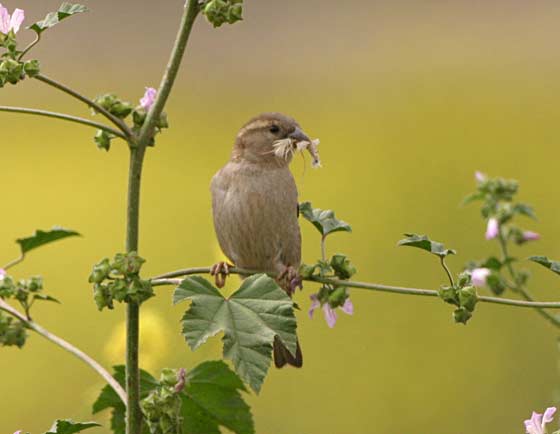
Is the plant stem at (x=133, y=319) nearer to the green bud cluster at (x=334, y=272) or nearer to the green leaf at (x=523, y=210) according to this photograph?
the green bud cluster at (x=334, y=272)

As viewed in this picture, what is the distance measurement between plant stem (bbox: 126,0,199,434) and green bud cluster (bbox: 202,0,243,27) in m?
0.05

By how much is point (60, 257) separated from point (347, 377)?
9.44ft

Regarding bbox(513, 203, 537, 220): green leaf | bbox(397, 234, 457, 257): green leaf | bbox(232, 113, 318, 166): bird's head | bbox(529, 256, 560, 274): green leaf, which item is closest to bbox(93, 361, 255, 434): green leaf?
Answer: bbox(397, 234, 457, 257): green leaf

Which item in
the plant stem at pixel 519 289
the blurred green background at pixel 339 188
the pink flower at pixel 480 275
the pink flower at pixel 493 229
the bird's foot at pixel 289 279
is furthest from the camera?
the blurred green background at pixel 339 188

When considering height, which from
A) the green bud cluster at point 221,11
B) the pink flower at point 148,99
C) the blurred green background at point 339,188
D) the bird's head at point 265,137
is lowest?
the green bud cluster at point 221,11

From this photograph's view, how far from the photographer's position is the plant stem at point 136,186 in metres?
1.99

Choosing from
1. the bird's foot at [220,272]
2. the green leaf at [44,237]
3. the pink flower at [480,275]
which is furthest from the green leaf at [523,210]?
the green leaf at [44,237]

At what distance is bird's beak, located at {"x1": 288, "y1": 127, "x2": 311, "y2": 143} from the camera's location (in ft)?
10.2

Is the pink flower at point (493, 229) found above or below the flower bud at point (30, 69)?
above

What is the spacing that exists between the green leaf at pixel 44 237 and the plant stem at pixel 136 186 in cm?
30

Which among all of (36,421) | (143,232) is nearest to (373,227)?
(143,232)

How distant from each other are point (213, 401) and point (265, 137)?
122 centimetres

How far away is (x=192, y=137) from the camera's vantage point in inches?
429

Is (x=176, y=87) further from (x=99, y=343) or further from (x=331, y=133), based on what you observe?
(x=99, y=343)
